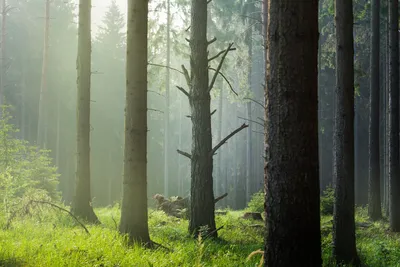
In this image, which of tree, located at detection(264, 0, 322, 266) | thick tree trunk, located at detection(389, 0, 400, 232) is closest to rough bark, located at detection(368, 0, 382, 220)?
thick tree trunk, located at detection(389, 0, 400, 232)

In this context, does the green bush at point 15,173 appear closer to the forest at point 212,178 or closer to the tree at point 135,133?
the forest at point 212,178

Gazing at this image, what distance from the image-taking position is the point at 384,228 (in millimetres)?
15031

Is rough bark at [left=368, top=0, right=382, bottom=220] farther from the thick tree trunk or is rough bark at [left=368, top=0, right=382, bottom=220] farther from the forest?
the thick tree trunk

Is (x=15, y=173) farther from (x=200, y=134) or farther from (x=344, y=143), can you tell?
(x=344, y=143)

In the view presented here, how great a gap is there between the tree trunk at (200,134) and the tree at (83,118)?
3.55 m

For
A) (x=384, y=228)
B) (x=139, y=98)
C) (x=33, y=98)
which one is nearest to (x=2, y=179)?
(x=139, y=98)

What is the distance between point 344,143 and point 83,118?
6385mm

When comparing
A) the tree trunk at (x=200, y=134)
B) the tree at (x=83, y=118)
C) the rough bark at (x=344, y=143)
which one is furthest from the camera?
the tree at (x=83, y=118)

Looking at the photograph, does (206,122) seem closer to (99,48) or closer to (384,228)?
(384,228)

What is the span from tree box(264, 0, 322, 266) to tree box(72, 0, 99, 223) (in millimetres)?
7788

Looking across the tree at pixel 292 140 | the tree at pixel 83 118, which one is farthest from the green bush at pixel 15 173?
the tree at pixel 292 140

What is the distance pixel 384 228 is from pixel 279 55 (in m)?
13.1

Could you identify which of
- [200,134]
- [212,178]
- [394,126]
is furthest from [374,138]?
[200,134]

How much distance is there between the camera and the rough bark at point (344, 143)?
26.6 ft
